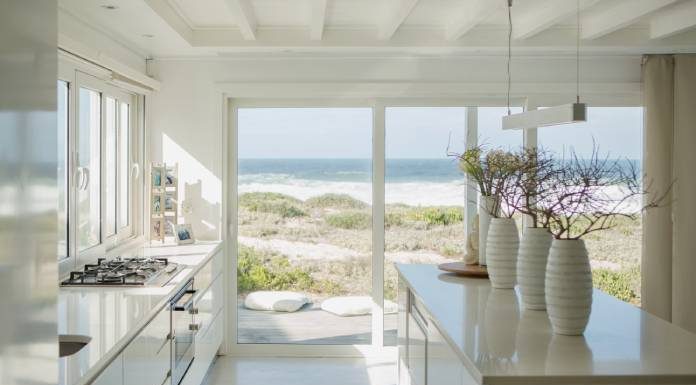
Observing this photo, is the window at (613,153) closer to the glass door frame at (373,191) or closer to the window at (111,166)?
the glass door frame at (373,191)

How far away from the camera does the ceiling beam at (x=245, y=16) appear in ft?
13.3

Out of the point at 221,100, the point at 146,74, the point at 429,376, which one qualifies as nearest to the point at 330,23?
the point at 221,100

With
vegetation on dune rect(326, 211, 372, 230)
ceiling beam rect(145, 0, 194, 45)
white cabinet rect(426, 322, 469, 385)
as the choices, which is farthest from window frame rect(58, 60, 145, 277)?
white cabinet rect(426, 322, 469, 385)

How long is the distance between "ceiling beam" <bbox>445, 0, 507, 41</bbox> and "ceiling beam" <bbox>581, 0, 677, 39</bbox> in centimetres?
76

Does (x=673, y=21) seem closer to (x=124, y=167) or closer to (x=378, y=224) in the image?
(x=378, y=224)

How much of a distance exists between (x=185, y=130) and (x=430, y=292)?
2.93 m

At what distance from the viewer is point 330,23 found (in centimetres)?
509

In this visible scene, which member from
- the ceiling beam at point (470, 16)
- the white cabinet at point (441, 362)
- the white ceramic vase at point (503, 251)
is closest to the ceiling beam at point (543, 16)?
the ceiling beam at point (470, 16)

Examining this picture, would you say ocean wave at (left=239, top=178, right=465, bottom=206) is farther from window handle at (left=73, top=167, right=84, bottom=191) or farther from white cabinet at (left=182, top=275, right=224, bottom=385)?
window handle at (left=73, top=167, right=84, bottom=191)

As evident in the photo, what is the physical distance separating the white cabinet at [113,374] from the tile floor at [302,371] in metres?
2.64

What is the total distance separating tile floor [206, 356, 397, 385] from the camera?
5250 mm

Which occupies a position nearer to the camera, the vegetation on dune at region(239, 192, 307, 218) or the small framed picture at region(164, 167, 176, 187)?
the small framed picture at region(164, 167, 176, 187)

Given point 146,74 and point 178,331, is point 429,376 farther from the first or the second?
point 146,74

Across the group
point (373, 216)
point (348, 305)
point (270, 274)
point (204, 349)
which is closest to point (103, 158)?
point (204, 349)
